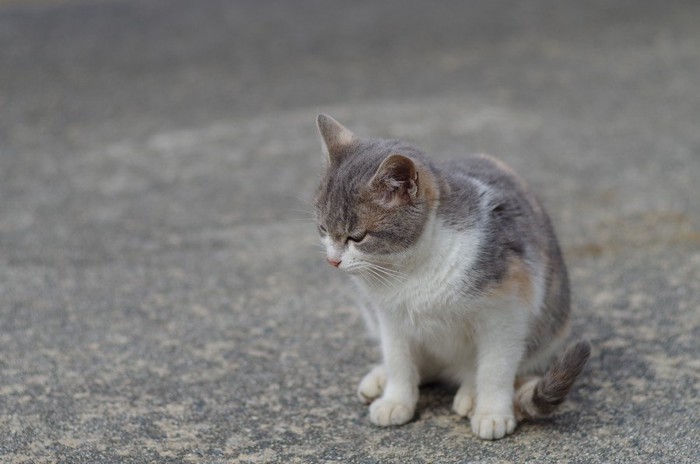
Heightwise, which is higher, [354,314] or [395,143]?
[395,143]

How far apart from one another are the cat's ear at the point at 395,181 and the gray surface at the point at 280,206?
2.69ft

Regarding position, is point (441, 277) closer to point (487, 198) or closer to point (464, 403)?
point (487, 198)

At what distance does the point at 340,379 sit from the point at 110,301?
1.35 m

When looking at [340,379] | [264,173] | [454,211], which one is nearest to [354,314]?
[340,379]

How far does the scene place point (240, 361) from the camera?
346cm

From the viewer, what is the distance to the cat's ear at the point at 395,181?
264 cm

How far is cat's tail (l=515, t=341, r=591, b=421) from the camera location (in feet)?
8.89

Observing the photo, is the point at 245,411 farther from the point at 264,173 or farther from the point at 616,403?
the point at 264,173

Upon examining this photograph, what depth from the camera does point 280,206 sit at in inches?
207

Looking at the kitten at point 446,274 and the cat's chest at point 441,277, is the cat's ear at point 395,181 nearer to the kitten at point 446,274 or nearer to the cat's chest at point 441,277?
the kitten at point 446,274

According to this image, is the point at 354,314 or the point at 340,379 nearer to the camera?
the point at 340,379

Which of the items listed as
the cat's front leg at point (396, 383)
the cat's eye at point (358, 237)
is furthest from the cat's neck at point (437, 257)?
the cat's front leg at point (396, 383)

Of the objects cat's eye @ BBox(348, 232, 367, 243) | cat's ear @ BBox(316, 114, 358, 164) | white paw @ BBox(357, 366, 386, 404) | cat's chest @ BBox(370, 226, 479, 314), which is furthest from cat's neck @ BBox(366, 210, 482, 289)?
white paw @ BBox(357, 366, 386, 404)

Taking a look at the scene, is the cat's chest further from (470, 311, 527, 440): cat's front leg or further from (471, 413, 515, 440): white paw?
(471, 413, 515, 440): white paw
